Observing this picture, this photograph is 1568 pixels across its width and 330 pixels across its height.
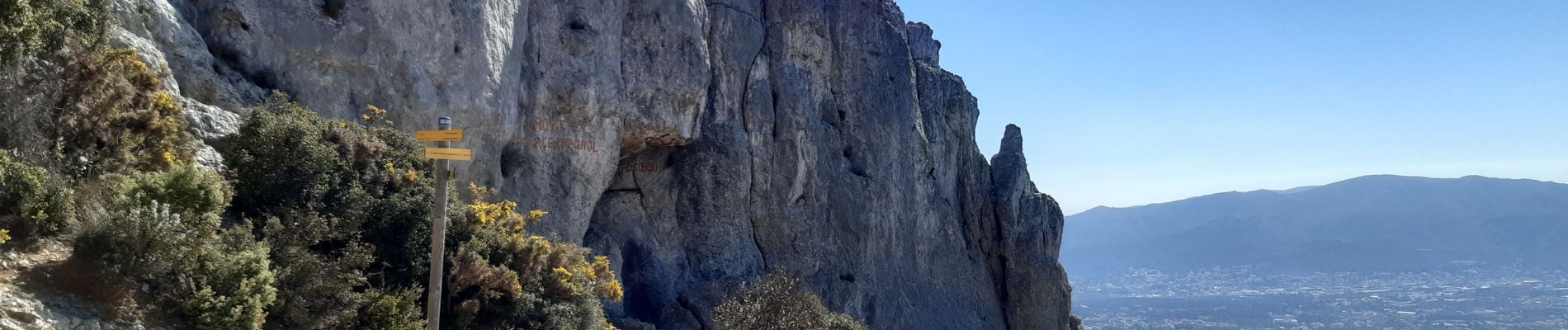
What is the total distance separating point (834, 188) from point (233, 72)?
2321 centimetres

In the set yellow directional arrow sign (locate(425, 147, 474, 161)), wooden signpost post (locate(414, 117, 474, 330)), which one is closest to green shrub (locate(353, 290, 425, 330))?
wooden signpost post (locate(414, 117, 474, 330))

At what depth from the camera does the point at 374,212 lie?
15.0 m

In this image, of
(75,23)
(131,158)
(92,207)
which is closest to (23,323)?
(92,207)

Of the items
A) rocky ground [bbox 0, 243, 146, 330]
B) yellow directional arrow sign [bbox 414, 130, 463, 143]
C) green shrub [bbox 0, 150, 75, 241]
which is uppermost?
yellow directional arrow sign [bbox 414, 130, 463, 143]

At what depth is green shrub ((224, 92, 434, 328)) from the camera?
1266 cm

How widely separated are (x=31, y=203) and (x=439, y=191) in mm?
4171

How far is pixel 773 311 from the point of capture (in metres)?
24.1

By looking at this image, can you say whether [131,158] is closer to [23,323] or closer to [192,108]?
[192,108]

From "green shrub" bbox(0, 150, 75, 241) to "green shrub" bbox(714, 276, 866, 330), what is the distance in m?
14.9

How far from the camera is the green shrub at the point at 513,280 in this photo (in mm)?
15422

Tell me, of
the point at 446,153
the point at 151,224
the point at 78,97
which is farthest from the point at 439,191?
the point at 78,97

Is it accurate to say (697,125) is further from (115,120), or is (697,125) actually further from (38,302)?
(38,302)

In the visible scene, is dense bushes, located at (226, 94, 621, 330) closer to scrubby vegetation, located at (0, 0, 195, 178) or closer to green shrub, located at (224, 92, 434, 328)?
green shrub, located at (224, 92, 434, 328)

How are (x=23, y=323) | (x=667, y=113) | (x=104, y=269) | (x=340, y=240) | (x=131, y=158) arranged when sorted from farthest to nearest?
(x=667, y=113)
(x=340, y=240)
(x=131, y=158)
(x=104, y=269)
(x=23, y=323)
